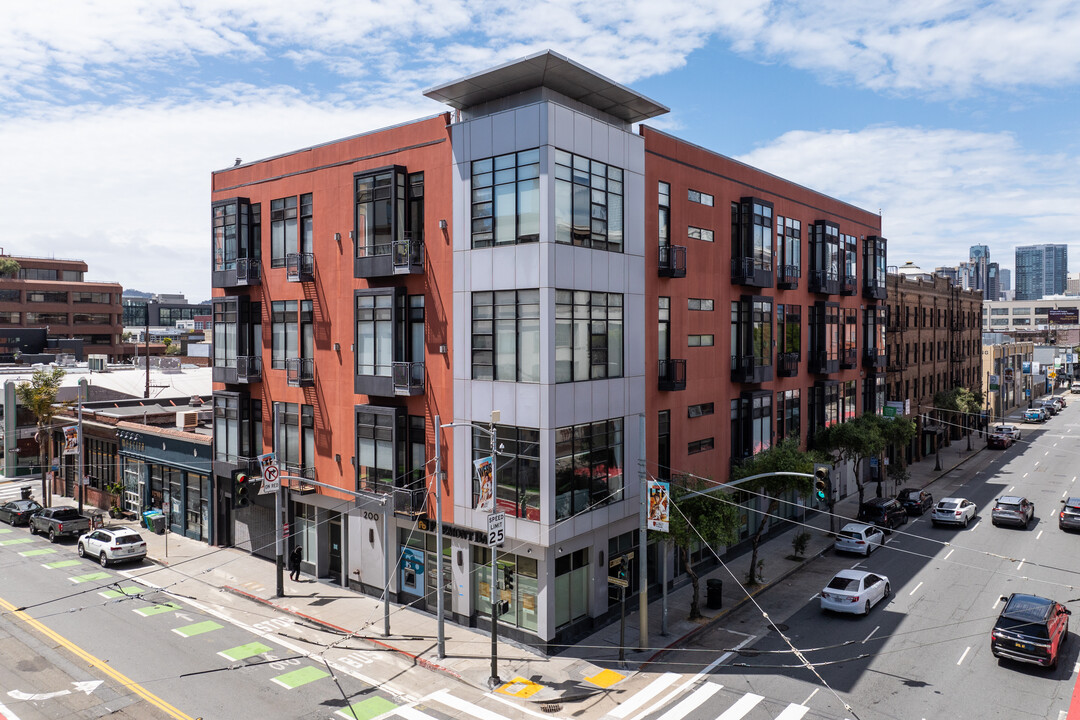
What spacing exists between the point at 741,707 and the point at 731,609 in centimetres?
871

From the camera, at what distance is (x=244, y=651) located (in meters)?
24.4

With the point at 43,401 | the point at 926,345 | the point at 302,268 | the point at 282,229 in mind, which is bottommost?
the point at 43,401

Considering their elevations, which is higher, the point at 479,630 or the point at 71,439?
the point at 71,439

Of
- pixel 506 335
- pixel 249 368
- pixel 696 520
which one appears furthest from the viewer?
pixel 249 368

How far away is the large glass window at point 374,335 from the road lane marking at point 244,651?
11.3m

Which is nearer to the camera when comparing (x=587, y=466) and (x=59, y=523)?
(x=587, y=466)

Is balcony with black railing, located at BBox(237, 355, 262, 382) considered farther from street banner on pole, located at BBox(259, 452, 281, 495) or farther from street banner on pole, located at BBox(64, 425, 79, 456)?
street banner on pole, located at BBox(64, 425, 79, 456)

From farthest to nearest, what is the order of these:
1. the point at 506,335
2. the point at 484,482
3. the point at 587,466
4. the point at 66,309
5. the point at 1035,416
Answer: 1. the point at 66,309
2. the point at 1035,416
3. the point at 587,466
4. the point at 506,335
5. the point at 484,482

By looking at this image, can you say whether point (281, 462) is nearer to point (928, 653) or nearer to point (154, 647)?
point (154, 647)

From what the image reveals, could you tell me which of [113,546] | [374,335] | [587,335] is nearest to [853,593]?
[587,335]

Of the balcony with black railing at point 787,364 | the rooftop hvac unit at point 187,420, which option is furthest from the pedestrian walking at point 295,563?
the balcony with black railing at point 787,364

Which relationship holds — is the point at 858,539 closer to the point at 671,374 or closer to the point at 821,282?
the point at 671,374

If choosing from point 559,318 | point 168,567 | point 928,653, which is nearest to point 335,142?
point 559,318

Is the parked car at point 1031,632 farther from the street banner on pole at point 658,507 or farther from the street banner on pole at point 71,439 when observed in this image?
the street banner on pole at point 71,439
